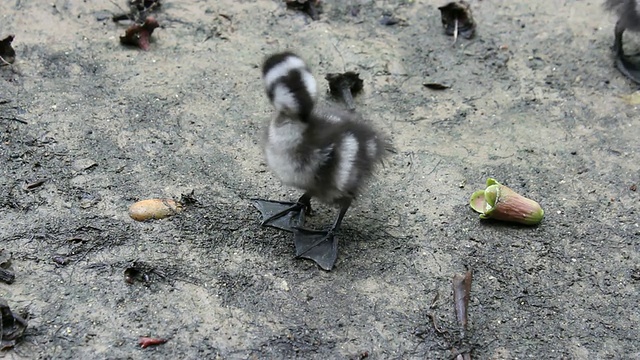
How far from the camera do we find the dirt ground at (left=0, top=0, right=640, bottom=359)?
3.40 m

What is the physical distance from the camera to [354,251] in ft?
12.7

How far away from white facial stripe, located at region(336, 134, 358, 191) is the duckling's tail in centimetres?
26

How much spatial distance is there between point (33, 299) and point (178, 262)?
72 cm

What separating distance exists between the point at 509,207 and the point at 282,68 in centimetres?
159

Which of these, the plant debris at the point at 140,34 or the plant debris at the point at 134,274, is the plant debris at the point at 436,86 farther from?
the plant debris at the point at 134,274

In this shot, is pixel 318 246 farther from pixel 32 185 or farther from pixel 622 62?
pixel 622 62

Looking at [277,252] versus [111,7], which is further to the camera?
[111,7]

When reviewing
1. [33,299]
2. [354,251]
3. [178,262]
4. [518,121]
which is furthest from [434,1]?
[33,299]

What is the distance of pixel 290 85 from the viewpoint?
11.3ft

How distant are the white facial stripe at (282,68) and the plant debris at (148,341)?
1.36 meters

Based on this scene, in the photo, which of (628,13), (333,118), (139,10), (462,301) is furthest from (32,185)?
(628,13)

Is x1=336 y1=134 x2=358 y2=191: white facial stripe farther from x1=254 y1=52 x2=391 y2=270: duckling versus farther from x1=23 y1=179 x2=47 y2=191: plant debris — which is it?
x1=23 y1=179 x2=47 y2=191: plant debris

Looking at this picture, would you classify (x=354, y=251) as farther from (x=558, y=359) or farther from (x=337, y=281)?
(x=558, y=359)

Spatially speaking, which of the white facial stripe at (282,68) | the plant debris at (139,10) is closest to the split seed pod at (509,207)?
the white facial stripe at (282,68)
